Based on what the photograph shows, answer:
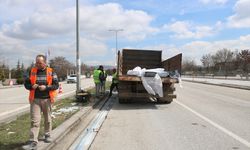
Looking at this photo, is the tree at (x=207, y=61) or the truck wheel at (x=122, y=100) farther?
the tree at (x=207, y=61)

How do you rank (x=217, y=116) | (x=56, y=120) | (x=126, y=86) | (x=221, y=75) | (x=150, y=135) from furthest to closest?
(x=221, y=75) → (x=126, y=86) → (x=217, y=116) → (x=56, y=120) → (x=150, y=135)

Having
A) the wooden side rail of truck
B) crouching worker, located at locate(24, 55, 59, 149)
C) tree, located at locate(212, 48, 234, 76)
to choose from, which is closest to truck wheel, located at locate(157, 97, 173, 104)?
the wooden side rail of truck

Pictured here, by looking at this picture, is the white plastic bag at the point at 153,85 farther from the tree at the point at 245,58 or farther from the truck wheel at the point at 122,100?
the tree at the point at 245,58

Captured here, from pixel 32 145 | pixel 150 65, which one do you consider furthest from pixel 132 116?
pixel 150 65

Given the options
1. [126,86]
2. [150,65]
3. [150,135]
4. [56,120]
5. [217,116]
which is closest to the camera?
[150,135]

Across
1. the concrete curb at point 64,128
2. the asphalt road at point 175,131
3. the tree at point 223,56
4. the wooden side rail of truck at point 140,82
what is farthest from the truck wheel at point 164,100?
the tree at point 223,56

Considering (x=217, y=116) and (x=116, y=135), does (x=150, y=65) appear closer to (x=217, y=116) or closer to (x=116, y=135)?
(x=217, y=116)

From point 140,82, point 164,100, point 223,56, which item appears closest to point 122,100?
point 140,82

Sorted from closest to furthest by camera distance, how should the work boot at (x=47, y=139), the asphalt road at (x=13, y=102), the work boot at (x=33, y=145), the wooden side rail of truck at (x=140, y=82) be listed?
the work boot at (x=33, y=145) → the work boot at (x=47, y=139) → the asphalt road at (x=13, y=102) → the wooden side rail of truck at (x=140, y=82)

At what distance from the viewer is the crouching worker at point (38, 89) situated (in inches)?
271

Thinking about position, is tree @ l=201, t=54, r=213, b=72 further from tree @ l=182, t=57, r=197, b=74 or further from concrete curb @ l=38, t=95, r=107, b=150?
concrete curb @ l=38, t=95, r=107, b=150

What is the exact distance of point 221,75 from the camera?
90125 mm

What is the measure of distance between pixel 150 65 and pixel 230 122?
36.7ft

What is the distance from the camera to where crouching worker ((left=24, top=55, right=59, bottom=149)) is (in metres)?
6.88
